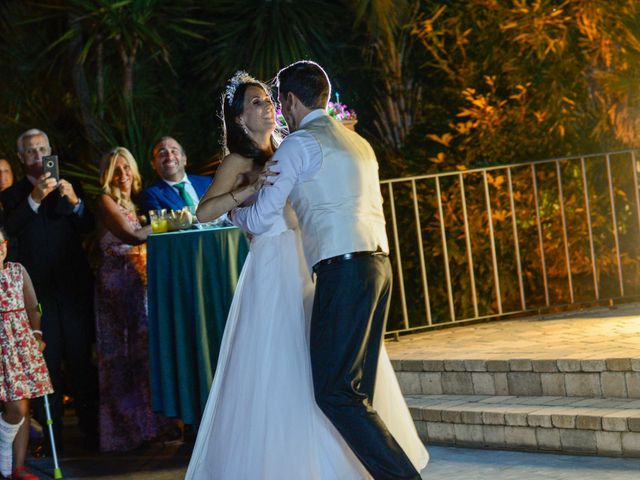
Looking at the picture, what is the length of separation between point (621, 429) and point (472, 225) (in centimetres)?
427

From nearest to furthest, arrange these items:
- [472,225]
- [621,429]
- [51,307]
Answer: [621,429] → [51,307] → [472,225]

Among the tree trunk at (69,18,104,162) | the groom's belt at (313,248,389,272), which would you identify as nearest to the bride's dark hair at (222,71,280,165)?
the groom's belt at (313,248,389,272)

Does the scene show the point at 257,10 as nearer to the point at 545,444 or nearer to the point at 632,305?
the point at 632,305

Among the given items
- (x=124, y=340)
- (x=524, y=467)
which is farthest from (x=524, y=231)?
(x=524, y=467)

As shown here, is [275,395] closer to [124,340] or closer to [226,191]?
[226,191]

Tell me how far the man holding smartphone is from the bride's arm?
6.16 ft

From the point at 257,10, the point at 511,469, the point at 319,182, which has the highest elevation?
the point at 257,10

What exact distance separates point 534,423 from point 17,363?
8.92ft

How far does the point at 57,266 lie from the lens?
7453 mm

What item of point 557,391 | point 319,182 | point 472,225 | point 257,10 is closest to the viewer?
point 319,182

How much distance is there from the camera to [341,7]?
1205cm

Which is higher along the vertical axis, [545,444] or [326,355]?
[326,355]

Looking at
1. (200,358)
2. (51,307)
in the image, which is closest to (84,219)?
(51,307)

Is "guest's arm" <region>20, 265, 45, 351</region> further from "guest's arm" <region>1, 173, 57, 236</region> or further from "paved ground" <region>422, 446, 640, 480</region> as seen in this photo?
"paved ground" <region>422, 446, 640, 480</region>
